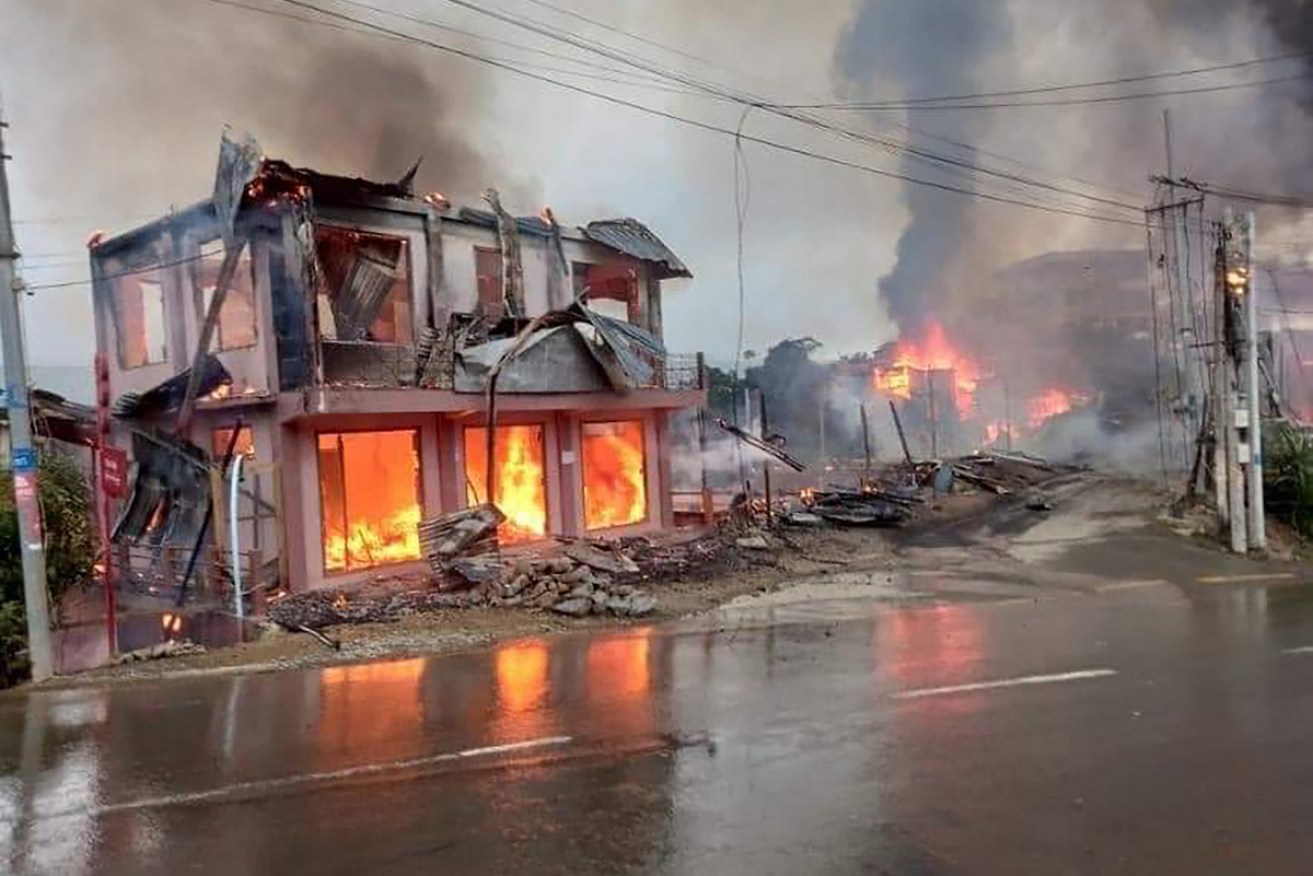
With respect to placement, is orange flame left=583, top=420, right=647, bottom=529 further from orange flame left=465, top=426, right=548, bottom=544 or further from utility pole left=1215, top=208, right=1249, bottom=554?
utility pole left=1215, top=208, right=1249, bottom=554

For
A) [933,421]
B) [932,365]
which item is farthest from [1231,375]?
[932,365]

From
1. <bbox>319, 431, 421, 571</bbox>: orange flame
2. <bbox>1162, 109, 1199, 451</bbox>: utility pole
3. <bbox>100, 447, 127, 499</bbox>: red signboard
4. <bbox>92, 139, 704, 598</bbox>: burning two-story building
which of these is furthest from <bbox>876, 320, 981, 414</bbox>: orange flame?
<bbox>100, 447, 127, 499</bbox>: red signboard

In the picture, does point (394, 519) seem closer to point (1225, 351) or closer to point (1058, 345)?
point (1225, 351)

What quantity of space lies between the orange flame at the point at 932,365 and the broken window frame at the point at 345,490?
87.3ft

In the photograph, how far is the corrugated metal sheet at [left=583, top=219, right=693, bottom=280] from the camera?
19.0 meters

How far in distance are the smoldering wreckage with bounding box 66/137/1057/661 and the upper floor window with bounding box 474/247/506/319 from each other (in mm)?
37

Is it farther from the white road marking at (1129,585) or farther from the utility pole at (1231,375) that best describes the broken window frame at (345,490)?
the utility pole at (1231,375)

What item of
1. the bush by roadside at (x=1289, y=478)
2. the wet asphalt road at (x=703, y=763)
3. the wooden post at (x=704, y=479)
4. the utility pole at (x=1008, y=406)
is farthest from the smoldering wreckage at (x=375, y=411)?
the utility pole at (x=1008, y=406)

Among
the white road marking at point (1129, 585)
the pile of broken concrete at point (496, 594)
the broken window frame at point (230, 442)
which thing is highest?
the broken window frame at point (230, 442)

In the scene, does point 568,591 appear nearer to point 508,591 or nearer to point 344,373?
point 508,591

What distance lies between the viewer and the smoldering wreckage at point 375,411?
13.5m

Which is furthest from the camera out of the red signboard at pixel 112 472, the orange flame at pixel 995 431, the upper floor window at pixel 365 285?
the orange flame at pixel 995 431

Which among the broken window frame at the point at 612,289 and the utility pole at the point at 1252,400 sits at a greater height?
the broken window frame at the point at 612,289

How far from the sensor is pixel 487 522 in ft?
44.9
